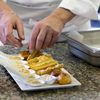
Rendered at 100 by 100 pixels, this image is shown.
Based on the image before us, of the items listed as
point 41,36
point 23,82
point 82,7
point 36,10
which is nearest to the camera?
point 23,82

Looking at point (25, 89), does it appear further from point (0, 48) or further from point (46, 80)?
point (0, 48)

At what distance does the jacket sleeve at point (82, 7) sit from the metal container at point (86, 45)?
0.08 m

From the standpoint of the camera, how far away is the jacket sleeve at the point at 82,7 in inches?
41.3

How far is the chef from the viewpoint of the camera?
0.94 meters

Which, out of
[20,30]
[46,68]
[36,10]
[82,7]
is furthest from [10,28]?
[36,10]

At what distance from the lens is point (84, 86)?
33.1 inches

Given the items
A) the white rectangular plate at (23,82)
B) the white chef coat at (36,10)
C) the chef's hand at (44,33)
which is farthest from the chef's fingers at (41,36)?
the white chef coat at (36,10)

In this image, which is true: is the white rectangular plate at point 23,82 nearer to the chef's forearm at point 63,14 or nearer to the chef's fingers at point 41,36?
the chef's fingers at point 41,36

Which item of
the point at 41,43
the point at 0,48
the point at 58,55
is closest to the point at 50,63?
the point at 41,43

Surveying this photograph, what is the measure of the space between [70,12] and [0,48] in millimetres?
325

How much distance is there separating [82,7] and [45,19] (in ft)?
0.57

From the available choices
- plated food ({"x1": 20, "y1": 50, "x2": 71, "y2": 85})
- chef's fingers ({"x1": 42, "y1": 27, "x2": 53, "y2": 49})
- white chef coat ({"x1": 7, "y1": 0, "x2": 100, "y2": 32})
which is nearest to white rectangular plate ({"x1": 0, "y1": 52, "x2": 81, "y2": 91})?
plated food ({"x1": 20, "y1": 50, "x2": 71, "y2": 85})

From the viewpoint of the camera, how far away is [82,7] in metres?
1.08

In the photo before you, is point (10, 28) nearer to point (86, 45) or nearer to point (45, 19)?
point (45, 19)
